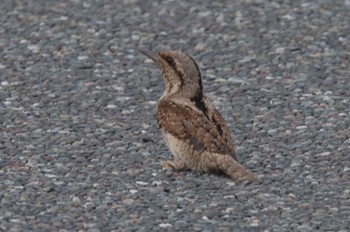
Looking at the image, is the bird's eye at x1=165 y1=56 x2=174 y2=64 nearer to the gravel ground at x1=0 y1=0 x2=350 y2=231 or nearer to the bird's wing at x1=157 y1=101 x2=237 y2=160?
the bird's wing at x1=157 y1=101 x2=237 y2=160

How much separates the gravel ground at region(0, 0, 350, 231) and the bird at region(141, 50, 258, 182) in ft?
0.35

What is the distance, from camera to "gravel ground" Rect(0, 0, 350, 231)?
8.91 m

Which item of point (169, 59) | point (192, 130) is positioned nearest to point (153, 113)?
point (169, 59)

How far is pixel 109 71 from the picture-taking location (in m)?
12.4

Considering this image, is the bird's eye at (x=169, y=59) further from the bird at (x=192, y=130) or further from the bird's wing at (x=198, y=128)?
the bird's wing at (x=198, y=128)

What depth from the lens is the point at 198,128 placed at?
31.3 ft

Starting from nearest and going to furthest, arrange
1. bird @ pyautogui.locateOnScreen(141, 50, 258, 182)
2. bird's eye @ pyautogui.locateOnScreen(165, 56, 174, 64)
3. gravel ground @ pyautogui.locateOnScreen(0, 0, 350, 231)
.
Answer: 1. gravel ground @ pyautogui.locateOnScreen(0, 0, 350, 231)
2. bird @ pyautogui.locateOnScreen(141, 50, 258, 182)
3. bird's eye @ pyautogui.locateOnScreen(165, 56, 174, 64)

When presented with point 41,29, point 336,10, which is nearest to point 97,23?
point 41,29

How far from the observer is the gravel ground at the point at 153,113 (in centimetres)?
891

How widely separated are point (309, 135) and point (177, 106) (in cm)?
128

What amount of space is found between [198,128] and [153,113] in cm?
176

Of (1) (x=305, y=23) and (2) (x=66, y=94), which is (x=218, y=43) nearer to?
(1) (x=305, y=23)

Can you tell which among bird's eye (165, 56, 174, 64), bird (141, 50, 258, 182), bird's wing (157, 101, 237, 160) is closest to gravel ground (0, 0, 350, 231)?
bird (141, 50, 258, 182)

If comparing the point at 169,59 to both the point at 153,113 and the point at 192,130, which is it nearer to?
the point at 192,130
